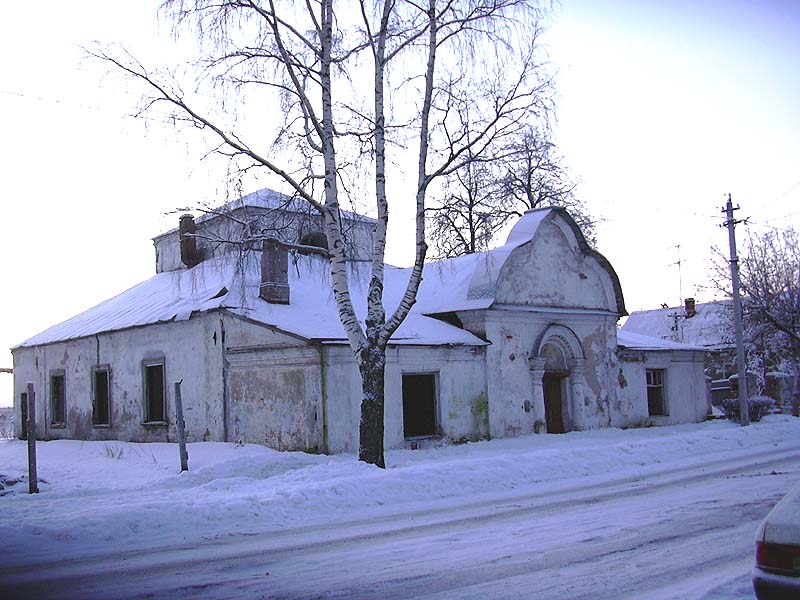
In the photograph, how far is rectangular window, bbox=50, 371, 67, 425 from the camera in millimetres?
26656

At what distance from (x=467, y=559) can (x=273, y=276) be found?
13.8 m

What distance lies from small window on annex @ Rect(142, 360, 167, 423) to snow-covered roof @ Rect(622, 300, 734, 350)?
35.2 meters

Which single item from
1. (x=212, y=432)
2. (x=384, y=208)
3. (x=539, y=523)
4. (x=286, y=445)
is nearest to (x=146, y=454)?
(x=212, y=432)

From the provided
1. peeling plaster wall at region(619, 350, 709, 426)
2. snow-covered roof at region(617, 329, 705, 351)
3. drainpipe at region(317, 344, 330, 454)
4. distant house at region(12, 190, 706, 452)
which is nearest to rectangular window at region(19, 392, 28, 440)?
distant house at region(12, 190, 706, 452)

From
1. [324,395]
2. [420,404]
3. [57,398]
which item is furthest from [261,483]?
[57,398]

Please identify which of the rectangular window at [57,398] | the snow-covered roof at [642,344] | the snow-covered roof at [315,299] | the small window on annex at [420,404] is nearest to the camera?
the snow-covered roof at [315,299]

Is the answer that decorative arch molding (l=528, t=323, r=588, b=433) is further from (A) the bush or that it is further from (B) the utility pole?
(A) the bush

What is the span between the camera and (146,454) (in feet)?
61.2

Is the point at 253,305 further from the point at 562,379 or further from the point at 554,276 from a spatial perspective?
the point at 562,379

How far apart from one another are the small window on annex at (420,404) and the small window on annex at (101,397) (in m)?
9.83

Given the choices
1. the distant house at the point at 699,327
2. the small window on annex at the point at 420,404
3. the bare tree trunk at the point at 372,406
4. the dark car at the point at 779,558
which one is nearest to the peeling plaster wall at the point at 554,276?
the small window on annex at the point at 420,404

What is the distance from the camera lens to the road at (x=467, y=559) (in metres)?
6.41

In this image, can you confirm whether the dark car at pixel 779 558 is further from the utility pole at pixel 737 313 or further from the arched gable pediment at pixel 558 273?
the utility pole at pixel 737 313

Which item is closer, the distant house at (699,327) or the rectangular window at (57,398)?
the rectangular window at (57,398)
